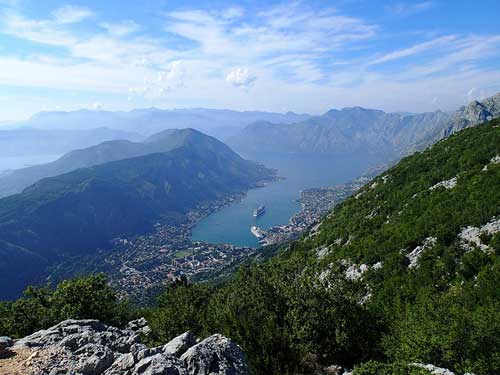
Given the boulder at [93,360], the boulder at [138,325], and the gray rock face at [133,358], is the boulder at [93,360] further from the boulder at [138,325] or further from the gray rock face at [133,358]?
the boulder at [138,325]

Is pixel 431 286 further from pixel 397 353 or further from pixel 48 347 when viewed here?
pixel 48 347

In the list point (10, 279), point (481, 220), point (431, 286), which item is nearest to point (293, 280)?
point (431, 286)

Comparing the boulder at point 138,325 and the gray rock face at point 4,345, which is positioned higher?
the gray rock face at point 4,345

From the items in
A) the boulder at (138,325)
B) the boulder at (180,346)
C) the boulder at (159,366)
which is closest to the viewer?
the boulder at (159,366)

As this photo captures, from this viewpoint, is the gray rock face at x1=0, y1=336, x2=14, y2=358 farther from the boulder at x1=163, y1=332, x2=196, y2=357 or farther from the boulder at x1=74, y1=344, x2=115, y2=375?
the boulder at x1=163, y1=332, x2=196, y2=357

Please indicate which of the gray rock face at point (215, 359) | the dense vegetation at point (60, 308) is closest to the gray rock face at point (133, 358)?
the gray rock face at point (215, 359)

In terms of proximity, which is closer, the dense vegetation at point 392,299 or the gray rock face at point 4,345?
the dense vegetation at point 392,299

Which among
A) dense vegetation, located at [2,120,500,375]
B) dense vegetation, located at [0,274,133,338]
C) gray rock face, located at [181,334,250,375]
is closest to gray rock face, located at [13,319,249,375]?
gray rock face, located at [181,334,250,375]

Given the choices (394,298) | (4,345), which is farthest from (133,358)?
(394,298)
